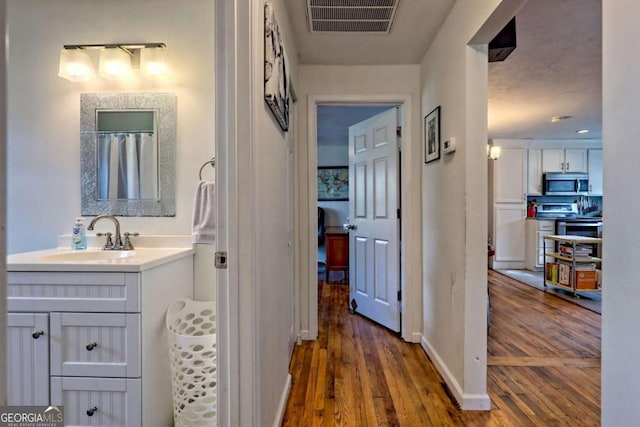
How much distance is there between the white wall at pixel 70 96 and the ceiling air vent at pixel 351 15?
0.65 metres

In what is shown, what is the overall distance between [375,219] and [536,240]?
152 inches

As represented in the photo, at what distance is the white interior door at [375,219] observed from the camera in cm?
278

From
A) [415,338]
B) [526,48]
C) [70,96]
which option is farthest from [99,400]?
[526,48]

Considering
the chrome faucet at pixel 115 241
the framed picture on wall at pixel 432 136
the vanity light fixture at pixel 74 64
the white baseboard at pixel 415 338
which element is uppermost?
the vanity light fixture at pixel 74 64

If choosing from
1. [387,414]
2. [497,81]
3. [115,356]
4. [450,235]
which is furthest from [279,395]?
[497,81]

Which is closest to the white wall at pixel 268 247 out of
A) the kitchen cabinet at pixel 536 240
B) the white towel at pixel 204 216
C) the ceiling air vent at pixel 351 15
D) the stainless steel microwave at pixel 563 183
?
the ceiling air vent at pixel 351 15

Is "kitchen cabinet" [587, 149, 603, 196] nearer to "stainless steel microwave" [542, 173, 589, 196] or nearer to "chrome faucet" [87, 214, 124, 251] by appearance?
"stainless steel microwave" [542, 173, 589, 196]

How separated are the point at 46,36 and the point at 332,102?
1.90 m

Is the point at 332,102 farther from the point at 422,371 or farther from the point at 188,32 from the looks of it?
the point at 422,371

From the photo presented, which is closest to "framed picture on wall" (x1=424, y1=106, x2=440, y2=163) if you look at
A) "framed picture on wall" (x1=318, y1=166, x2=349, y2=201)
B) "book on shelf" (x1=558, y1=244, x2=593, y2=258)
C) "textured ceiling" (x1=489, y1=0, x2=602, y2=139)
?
"textured ceiling" (x1=489, y1=0, x2=602, y2=139)

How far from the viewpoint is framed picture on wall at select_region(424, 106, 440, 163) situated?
7.07ft

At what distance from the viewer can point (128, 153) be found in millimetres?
1892

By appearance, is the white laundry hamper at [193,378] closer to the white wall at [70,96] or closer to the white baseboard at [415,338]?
the white wall at [70,96]

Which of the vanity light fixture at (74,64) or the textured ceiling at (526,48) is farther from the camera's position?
the textured ceiling at (526,48)
